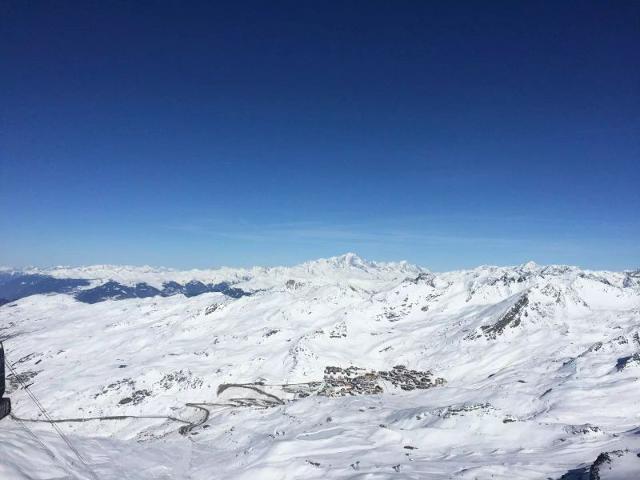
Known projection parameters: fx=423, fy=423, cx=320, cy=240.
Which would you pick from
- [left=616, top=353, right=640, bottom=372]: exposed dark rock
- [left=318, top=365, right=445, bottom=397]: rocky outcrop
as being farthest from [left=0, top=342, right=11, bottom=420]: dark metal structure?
[left=616, top=353, right=640, bottom=372]: exposed dark rock

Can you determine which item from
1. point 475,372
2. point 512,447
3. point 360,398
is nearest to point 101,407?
point 360,398

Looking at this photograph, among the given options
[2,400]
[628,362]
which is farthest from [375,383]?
[2,400]

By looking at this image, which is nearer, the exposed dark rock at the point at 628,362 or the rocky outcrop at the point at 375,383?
the exposed dark rock at the point at 628,362

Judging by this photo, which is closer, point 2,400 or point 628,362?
point 2,400

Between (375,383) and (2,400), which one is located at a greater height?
(2,400)

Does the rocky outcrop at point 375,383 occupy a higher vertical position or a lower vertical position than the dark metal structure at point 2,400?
lower

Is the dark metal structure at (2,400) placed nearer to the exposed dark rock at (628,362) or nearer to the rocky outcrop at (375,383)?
the rocky outcrop at (375,383)

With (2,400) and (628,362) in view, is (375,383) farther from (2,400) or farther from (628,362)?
(2,400)

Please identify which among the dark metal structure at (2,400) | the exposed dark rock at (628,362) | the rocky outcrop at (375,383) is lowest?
the rocky outcrop at (375,383)

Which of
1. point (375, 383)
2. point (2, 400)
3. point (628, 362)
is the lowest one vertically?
point (375, 383)

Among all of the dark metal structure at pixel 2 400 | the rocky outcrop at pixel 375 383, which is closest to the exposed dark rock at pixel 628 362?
the rocky outcrop at pixel 375 383

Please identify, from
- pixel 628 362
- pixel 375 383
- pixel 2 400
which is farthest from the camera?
pixel 375 383
